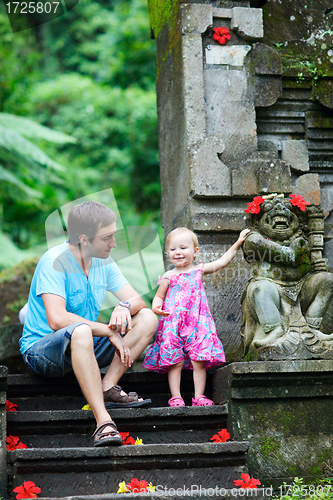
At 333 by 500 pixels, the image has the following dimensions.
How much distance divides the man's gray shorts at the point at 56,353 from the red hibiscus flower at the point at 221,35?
2.82 m

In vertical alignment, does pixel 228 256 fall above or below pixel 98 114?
below

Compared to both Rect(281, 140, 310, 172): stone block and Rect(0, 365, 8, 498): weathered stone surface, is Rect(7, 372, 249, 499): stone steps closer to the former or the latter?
Rect(0, 365, 8, 498): weathered stone surface

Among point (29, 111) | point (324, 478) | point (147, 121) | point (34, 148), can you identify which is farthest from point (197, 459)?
point (29, 111)

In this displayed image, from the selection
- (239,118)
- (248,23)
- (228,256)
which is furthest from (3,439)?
(248,23)

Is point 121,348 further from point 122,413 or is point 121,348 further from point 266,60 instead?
point 266,60

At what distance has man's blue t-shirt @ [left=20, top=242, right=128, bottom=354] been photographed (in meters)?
3.14

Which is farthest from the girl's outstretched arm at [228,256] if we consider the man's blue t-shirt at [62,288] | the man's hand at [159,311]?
the man's blue t-shirt at [62,288]

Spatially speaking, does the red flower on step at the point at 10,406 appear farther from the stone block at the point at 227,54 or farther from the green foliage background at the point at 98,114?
the green foliage background at the point at 98,114

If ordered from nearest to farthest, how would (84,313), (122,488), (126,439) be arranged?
(122,488) → (126,439) → (84,313)

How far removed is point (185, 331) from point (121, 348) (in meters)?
0.57

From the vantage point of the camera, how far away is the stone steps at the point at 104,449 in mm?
2592

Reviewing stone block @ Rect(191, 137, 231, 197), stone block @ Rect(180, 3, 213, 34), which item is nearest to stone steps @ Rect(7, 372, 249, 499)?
stone block @ Rect(191, 137, 231, 197)

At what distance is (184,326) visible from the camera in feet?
11.4

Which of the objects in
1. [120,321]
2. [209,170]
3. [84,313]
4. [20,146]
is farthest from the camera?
[20,146]
